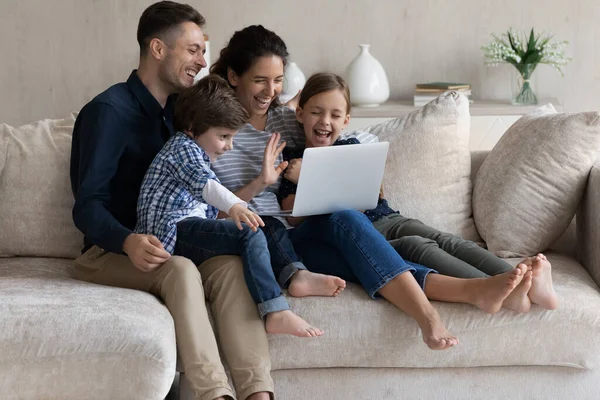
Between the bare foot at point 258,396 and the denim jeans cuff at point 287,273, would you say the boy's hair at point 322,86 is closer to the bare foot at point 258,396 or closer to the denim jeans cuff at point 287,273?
the denim jeans cuff at point 287,273

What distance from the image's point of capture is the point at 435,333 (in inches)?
85.4

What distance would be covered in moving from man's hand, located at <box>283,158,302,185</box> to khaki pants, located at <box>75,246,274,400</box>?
0.37 m

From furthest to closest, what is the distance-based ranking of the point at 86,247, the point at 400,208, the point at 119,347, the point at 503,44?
the point at 503,44
the point at 400,208
the point at 86,247
the point at 119,347

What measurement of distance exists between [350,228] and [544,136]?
751mm

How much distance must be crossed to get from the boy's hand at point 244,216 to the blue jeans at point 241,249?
0.11 m

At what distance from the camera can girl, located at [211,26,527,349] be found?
2215 millimetres

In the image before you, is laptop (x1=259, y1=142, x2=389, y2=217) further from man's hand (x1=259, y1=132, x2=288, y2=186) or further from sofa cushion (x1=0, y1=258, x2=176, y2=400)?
sofa cushion (x1=0, y1=258, x2=176, y2=400)

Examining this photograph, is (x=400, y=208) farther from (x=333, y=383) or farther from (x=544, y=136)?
(x=333, y=383)

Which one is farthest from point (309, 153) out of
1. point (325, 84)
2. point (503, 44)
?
point (503, 44)

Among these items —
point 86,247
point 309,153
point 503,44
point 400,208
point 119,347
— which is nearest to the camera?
point 119,347

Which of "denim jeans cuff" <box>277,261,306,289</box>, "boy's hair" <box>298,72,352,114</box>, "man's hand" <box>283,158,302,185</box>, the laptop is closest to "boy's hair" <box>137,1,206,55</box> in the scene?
"boy's hair" <box>298,72,352,114</box>

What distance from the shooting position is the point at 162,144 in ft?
8.59

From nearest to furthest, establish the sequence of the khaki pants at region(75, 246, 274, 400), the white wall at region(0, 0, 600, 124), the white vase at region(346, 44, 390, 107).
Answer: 1. the khaki pants at region(75, 246, 274, 400)
2. the white vase at region(346, 44, 390, 107)
3. the white wall at region(0, 0, 600, 124)

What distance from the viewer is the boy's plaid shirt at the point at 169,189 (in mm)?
2355
